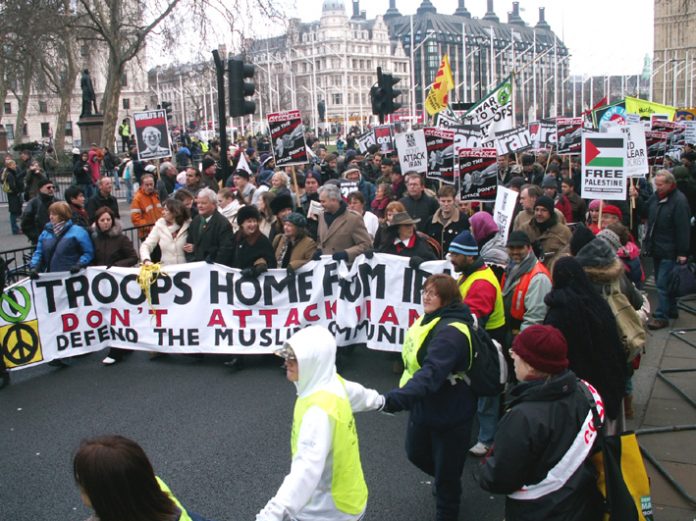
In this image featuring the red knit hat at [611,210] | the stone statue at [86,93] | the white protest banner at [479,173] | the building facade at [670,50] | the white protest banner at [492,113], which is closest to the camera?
the red knit hat at [611,210]

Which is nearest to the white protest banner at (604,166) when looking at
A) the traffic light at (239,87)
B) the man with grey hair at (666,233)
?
the man with grey hair at (666,233)

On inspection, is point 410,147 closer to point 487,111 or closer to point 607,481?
point 487,111

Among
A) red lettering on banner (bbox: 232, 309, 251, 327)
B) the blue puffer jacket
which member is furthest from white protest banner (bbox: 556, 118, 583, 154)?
the blue puffer jacket

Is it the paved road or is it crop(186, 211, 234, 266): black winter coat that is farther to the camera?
crop(186, 211, 234, 266): black winter coat

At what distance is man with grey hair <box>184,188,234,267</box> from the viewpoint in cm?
792

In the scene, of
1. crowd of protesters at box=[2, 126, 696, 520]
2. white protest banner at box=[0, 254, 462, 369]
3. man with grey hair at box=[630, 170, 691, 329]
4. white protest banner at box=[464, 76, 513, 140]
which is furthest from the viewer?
white protest banner at box=[464, 76, 513, 140]

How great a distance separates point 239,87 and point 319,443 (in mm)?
9389

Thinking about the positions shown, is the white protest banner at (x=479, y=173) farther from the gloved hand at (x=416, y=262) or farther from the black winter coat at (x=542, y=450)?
the black winter coat at (x=542, y=450)

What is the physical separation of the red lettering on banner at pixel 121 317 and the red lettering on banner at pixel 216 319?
877 mm

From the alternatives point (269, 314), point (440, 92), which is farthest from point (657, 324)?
point (440, 92)

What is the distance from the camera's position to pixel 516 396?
3543 mm

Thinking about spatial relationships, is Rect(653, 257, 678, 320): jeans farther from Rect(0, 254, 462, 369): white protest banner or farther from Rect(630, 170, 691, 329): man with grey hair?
Rect(0, 254, 462, 369): white protest banner

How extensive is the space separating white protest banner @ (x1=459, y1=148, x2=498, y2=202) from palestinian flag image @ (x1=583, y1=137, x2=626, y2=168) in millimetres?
1272

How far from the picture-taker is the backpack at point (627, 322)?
508 centimetres
